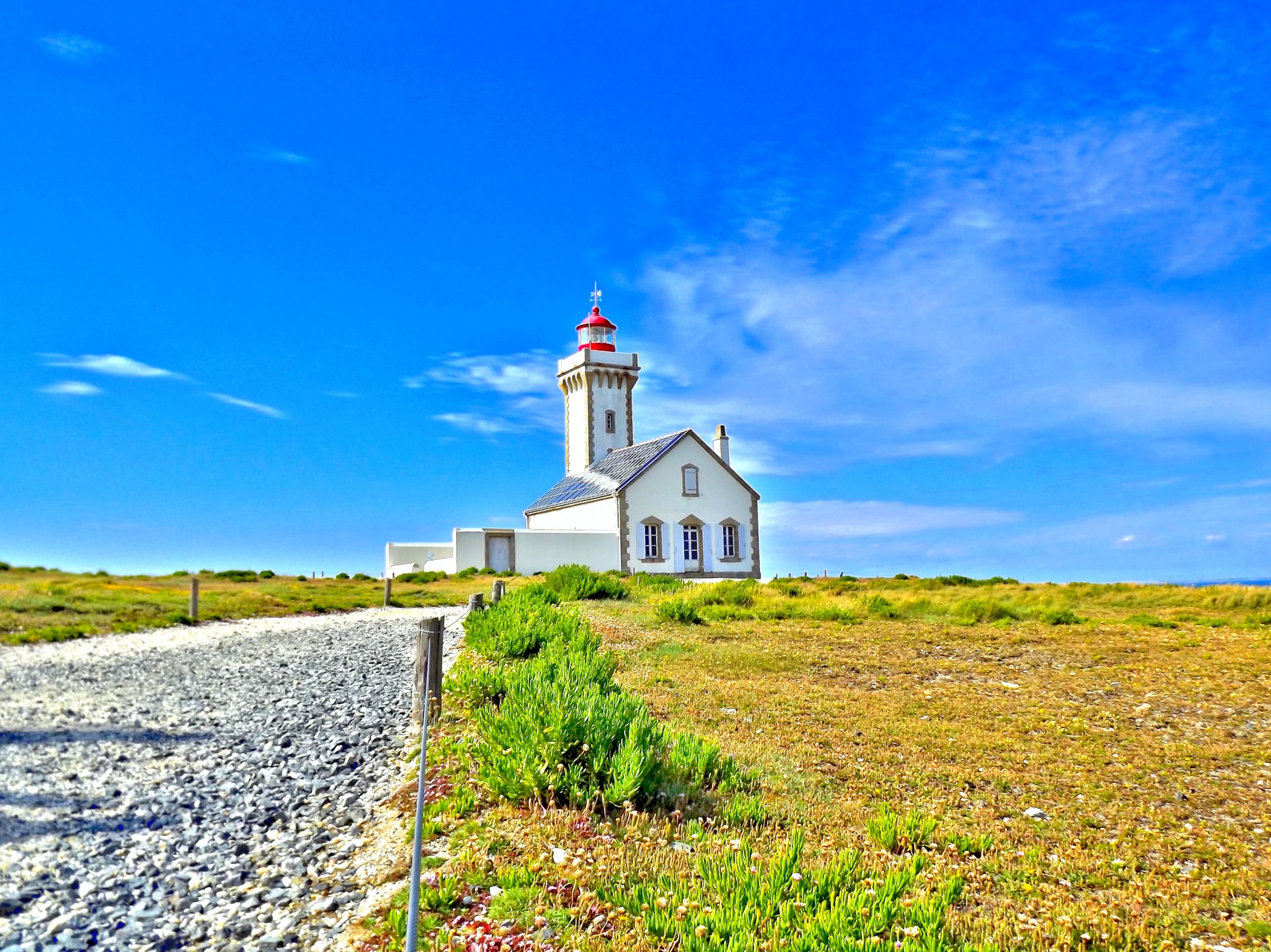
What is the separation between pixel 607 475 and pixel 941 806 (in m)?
31.2

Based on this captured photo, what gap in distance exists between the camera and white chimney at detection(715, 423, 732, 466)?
36.3 meters

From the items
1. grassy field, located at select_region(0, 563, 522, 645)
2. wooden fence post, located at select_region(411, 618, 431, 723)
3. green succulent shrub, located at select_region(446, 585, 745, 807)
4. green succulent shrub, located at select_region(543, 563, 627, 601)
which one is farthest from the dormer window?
green succulent shrub, located at select_region(446, 585, 745, 807)

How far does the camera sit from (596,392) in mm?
40281

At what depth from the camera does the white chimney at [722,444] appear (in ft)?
119

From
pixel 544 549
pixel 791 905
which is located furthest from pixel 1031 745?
pixel 544 549

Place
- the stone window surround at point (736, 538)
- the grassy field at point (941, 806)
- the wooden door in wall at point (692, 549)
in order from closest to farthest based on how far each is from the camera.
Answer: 1. the grassy field at point (941, 806)
2. the wooden door in wall at point (692, 549)
3. the stone window surround at point (736, 538)

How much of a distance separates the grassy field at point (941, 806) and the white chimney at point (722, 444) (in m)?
23.7

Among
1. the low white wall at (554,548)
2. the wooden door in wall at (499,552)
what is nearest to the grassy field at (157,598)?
the wooden door in wall at (499,552)

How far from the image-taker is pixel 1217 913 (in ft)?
14.3

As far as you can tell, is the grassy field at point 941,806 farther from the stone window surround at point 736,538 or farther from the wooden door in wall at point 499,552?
the stone window surround at point 736,538

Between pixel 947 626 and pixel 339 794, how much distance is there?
11379 millimetres

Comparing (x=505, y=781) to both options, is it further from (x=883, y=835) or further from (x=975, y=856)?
(x=975, y=856)

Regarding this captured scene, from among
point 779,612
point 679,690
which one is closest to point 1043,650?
point 779,612

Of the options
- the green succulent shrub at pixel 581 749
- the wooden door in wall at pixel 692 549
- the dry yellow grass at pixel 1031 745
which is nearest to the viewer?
the dry yellow grass at pixel 1031 745
